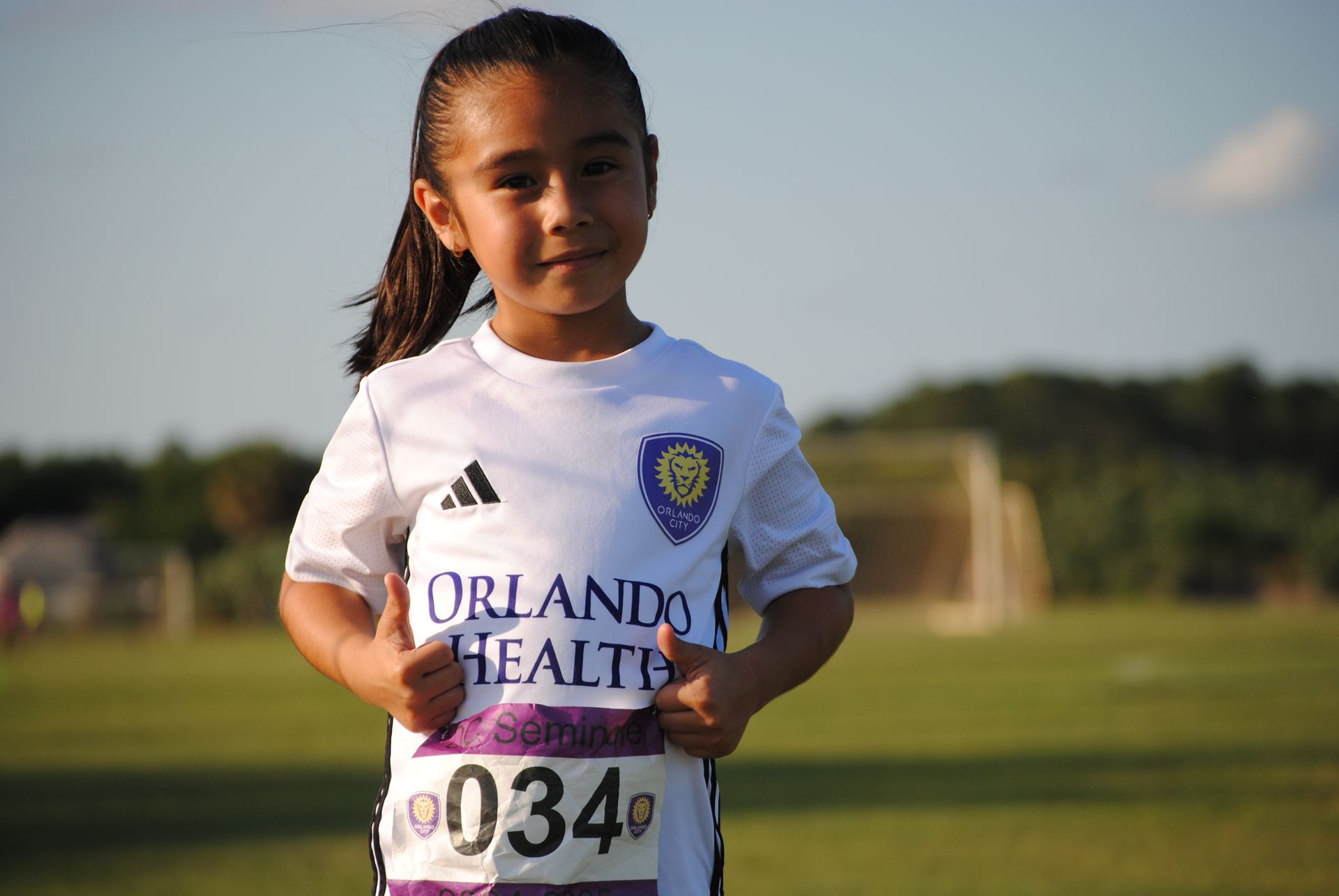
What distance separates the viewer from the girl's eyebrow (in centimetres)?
142


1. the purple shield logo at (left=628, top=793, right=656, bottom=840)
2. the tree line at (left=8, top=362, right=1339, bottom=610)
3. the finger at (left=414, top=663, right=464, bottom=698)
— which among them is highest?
the tree line at (left=8, top=362, right=1339, bottom=610)

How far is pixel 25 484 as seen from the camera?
53.0m

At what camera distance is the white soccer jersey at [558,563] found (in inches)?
51.9

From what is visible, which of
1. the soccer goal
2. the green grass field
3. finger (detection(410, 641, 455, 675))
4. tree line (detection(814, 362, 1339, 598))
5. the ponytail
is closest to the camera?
finger (detection(410, 641, 455, 675))

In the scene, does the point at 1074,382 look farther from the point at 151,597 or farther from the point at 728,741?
the point at 728,741

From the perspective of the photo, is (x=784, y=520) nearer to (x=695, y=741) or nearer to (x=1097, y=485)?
(x=695, y=741)

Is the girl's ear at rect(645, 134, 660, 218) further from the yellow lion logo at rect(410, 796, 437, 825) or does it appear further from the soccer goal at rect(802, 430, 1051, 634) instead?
the soccer goal at rect(802, 430, 1051, 634)

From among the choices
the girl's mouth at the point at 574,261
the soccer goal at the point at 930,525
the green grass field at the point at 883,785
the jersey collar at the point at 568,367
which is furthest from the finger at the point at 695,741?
the soccer goal at the point at 930,525

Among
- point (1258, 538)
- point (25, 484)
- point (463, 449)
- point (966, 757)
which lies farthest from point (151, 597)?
point (463, 449)

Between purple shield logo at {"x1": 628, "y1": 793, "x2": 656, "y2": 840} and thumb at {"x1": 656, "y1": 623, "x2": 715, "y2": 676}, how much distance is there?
12 cm

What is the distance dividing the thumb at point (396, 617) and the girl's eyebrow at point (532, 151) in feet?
1.43

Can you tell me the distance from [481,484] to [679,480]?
0.20 meters

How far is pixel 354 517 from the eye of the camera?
1.45 m

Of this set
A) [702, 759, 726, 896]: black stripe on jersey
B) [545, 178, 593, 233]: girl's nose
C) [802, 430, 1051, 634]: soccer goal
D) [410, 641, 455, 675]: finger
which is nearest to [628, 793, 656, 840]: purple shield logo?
[702, 759, 726, 896]: black stripe on jersey
